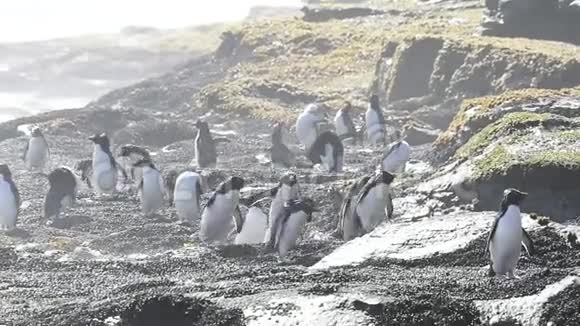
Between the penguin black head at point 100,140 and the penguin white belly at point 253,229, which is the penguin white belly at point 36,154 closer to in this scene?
the penguin black head at point 100,140

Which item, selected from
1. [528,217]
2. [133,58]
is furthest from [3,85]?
[528,217]

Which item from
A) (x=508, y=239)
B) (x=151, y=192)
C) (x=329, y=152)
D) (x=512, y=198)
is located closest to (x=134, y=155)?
(x=151, y=192)

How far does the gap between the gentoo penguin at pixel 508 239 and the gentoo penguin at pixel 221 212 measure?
16.4 ft

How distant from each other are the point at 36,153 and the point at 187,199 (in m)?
7.20

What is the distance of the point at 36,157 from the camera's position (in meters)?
22.0

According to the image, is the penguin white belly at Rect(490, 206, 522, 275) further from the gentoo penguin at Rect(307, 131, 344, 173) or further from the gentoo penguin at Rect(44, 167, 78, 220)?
the gentoo penguin at Rect(307, 131, 344, 173)

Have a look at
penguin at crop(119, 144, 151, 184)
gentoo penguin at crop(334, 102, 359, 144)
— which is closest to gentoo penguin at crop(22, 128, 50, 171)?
penguin at crop(119, 144, 151, 184)

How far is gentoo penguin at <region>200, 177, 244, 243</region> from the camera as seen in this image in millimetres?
14523

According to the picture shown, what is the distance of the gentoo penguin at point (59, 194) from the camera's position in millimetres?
17000

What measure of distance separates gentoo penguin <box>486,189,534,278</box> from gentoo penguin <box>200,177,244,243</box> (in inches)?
197

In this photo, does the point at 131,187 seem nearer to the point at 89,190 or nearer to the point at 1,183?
the point at 89,190

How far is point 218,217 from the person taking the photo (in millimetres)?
14531

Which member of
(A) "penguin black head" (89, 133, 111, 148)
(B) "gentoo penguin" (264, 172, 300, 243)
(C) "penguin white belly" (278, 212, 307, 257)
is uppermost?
(A) "penguin black head" (89, 133, 111, 148)

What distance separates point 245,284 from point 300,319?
1.12 m
